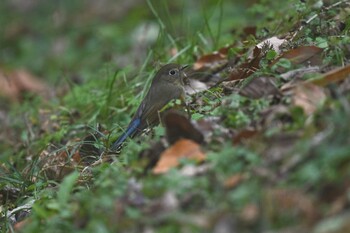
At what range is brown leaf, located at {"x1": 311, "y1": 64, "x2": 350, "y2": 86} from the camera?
388 cm

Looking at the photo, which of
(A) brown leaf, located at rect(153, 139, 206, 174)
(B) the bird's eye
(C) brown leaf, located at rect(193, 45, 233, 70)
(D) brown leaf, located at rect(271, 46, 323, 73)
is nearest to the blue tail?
(B) the bird's eye

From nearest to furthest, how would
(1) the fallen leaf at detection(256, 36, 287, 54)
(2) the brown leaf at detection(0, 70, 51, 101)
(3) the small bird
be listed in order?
(1) the fallen leaf at detection(256, 36, 287, 54) < (3) the small bird < (2) the brown leaf at detection(0, 70, 51, 101)

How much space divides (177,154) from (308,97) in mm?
721

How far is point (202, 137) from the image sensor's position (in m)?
3.75

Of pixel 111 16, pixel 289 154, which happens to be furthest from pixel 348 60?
pixel 111 16

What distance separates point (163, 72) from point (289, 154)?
2.71 m

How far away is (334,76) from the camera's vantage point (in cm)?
393

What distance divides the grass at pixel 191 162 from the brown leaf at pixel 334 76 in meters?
0.11

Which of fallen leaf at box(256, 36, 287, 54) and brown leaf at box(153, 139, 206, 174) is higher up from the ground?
brown leaf at box(153, 139, 206, 174)

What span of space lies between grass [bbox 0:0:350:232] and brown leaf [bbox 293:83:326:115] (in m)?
0.06

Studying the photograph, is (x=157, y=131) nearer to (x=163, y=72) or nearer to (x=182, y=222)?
(x=182, y=222)

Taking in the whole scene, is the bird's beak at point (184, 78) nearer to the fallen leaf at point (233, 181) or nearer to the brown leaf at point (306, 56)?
the brown leaf at point (306, 56)

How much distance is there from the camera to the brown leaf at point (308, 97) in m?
3.65

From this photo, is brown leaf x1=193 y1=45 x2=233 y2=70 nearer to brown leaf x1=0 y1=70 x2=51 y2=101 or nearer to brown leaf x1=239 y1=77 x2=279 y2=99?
brown leaf x1=239 y1=77 x2=279 y2=99
